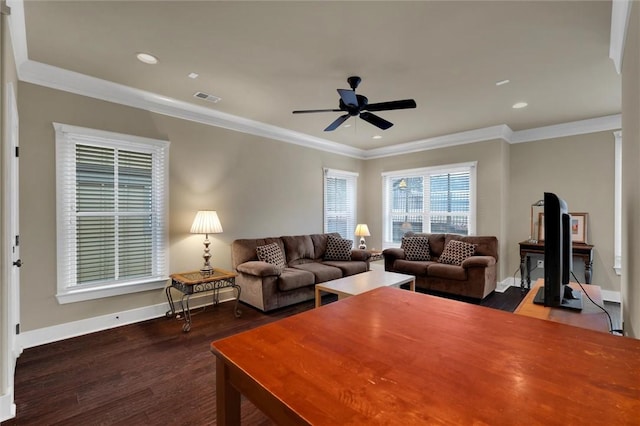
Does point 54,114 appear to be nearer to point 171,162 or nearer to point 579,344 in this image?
point 171,162

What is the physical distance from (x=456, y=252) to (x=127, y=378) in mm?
4452

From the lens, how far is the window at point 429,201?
17.7ft

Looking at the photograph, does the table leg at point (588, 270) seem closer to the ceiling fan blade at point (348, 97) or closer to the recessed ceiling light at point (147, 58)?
the ceiling fan blade at point (348, 97)

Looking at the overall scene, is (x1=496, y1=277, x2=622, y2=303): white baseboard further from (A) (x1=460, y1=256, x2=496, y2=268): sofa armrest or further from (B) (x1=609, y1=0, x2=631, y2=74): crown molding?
(B) (x1=609, y1=0, x2=631, y2=74): crown molding

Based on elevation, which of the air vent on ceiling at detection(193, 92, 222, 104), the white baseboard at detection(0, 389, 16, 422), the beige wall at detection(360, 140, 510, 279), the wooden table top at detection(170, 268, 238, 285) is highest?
the air vent on ceiling at detection(193, 92, 222, 104)

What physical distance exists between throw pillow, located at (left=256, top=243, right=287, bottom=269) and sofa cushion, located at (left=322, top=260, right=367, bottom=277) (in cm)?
83

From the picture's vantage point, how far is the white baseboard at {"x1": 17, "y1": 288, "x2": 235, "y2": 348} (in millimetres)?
2959

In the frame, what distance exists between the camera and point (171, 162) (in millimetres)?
3875

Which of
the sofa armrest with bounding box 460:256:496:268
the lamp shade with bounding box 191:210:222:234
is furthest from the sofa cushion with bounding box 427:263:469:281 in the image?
the lamp shade with bounding box 191:210:222:234

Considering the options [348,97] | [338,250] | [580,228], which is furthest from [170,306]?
[580,228]

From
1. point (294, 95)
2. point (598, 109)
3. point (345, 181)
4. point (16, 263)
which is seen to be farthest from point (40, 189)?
point (598, 109)

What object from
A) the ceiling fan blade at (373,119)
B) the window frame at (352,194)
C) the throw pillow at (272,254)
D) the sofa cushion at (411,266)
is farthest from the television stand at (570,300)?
the window frame at (352,194)

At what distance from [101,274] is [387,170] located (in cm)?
513

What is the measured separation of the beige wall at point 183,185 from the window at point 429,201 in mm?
1225
